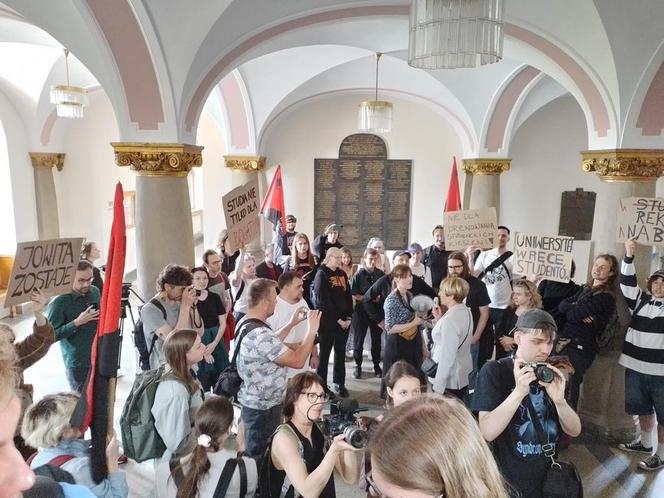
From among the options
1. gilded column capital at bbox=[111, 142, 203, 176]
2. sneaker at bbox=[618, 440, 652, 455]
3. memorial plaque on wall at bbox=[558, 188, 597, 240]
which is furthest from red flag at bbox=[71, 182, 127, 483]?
memorial plaque on wall at bbox=[558, 188, 597, 240]

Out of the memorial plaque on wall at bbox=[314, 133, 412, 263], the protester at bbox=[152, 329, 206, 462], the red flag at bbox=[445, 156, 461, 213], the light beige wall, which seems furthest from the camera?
the memorial plaque on wall at bbox=[314, 133, 412, 263]

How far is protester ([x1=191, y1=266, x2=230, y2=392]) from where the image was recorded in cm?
429

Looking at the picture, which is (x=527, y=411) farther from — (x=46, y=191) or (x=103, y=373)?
(x=46, y=191)

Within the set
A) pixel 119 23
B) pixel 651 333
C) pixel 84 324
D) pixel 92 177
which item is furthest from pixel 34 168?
pixel 651 333

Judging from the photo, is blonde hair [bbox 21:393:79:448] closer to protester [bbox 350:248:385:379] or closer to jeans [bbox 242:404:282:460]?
jeans [bbox 242:404:282:460]

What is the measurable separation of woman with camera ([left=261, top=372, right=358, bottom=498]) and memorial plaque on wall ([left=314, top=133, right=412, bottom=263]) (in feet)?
32.5

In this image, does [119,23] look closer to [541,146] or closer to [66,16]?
[66,16]

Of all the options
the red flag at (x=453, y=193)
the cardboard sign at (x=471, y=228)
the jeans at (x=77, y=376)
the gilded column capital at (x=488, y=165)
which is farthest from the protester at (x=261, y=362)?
the gilded column capital at (x=488, y=165)

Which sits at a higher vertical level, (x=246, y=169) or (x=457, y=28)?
(x=457, y=28)

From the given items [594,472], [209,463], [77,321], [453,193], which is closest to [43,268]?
[77,321]

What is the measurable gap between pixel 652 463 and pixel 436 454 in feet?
13.6

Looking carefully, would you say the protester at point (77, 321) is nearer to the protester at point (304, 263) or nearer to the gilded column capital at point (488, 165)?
the protester at point (304, 263)

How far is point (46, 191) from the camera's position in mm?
10211

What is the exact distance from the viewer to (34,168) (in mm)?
10086
